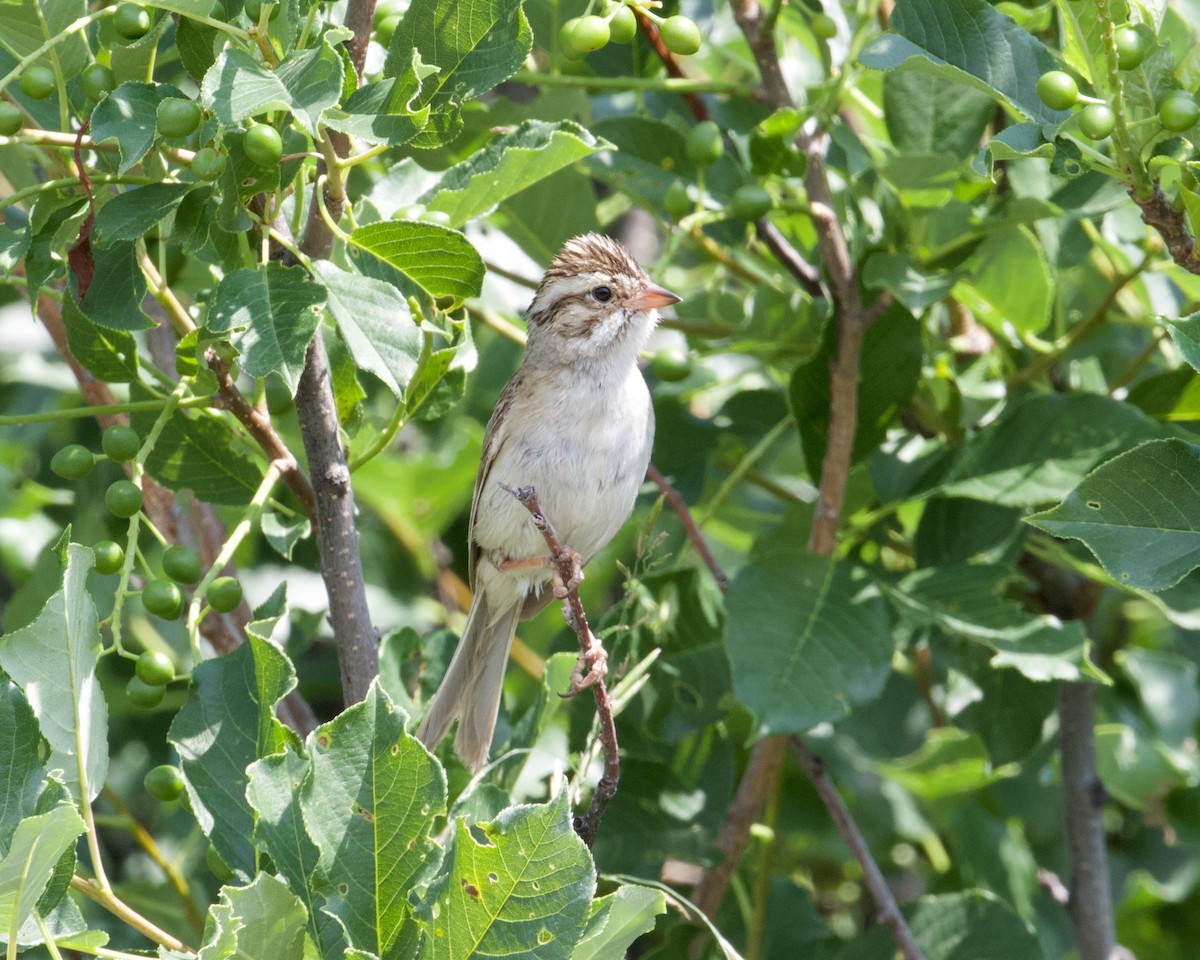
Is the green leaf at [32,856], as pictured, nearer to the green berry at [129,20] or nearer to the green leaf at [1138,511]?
the green berry at [129,20]

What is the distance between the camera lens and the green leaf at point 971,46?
2.34 m

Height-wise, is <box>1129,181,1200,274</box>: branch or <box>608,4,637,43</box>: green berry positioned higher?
<box>608,4,637,43</box>: green berry

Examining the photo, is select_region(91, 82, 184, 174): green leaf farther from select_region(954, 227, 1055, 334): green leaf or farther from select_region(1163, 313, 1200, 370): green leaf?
select_region(954, 227, 1055, 334): green leaf

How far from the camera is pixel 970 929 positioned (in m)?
3.27

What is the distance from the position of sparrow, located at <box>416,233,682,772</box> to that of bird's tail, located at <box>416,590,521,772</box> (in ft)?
0.03

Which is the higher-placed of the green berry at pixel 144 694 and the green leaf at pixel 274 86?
the green leaf at pixel 274 86

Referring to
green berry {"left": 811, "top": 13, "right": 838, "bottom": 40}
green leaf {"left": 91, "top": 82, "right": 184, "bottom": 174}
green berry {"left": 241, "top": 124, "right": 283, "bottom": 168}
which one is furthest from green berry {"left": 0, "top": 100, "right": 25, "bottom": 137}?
green berry {"left": 811, "top": 13, "right": 838, "bottom": 40}

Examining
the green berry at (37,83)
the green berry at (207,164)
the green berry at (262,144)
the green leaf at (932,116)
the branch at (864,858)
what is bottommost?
the branch at (864,858)

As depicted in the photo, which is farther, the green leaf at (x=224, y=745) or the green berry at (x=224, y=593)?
the green berry at (x=224, y=593)

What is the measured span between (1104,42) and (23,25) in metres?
1.69

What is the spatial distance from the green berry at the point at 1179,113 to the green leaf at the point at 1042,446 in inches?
42.8

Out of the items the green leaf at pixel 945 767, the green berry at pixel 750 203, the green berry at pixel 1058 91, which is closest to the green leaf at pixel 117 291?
the green berry at pixel 750 203

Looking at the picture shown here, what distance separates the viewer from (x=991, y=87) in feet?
7.48

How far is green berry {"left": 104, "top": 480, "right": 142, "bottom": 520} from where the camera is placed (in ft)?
7.70
